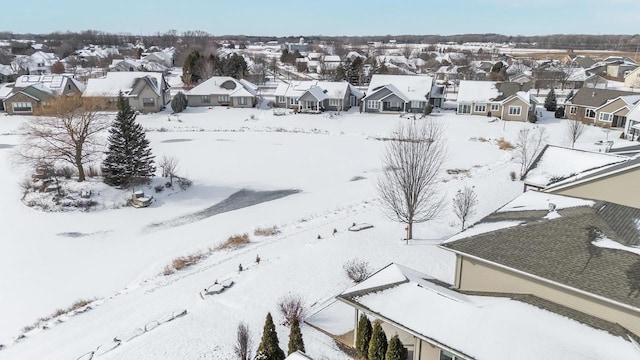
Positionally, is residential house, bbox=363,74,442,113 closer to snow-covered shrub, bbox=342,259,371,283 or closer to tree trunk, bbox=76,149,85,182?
tree trunk, bbox=76,149,85,182

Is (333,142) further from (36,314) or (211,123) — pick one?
(36,314)

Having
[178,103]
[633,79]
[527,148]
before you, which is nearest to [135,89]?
[178,103]

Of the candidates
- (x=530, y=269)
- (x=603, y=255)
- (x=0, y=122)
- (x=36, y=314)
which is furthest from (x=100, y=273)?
(x=0, y=122)

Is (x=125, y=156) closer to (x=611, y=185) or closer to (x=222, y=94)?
(x=611, y=185)

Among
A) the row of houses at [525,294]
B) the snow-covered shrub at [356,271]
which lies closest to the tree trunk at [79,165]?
the snow-covered shrub at [356,271]

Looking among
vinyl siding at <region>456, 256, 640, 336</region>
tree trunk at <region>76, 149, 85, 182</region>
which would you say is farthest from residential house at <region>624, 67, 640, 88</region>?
tree trunk at <region>76, 149, 85, 182</region>

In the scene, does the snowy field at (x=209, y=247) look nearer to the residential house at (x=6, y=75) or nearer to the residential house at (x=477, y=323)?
the residential house at (x=477, y=323)
